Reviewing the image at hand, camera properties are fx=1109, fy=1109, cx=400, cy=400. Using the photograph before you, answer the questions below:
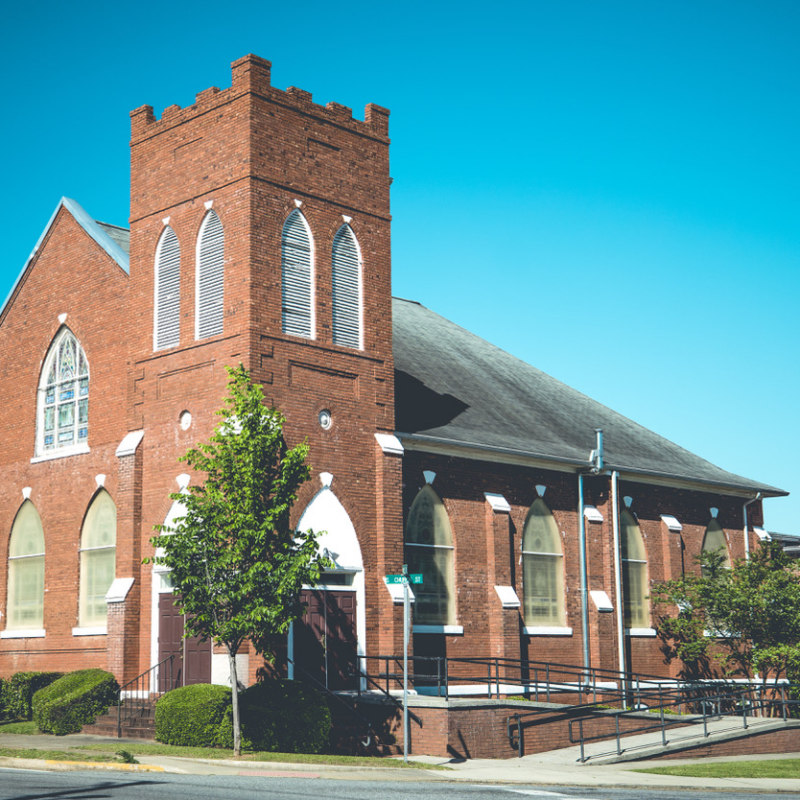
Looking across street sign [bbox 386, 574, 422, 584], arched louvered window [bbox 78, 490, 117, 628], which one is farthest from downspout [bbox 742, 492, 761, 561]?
arched louvered window [bbox 78, 490, 117, 628]

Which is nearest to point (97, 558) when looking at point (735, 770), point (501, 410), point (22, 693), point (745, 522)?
point (22, 693)

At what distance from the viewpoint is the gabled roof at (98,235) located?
88.3ft

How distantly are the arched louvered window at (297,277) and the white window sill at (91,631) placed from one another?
819cm

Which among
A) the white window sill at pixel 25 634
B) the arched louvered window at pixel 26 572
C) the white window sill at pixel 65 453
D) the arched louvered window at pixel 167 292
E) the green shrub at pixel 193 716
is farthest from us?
the arched louvered window at pixel 26 572

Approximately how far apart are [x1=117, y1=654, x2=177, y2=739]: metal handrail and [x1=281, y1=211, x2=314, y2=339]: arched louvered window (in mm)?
7408

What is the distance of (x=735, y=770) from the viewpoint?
20500mm

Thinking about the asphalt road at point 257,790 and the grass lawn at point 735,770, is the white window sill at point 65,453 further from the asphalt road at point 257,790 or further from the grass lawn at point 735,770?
the grass lawn at point 735,770

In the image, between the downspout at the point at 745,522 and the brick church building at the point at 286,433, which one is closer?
the brick church building at the point at 286,433

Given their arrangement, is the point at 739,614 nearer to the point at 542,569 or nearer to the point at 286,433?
the point at 542,569

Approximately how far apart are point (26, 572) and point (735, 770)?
57.8 feet

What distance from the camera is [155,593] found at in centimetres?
2342

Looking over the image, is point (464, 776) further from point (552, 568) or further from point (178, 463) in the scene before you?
point (552, 568)

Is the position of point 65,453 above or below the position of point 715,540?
above

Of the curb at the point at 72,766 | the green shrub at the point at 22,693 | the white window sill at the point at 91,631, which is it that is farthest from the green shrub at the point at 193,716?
the green shrub at the point at 22,693
